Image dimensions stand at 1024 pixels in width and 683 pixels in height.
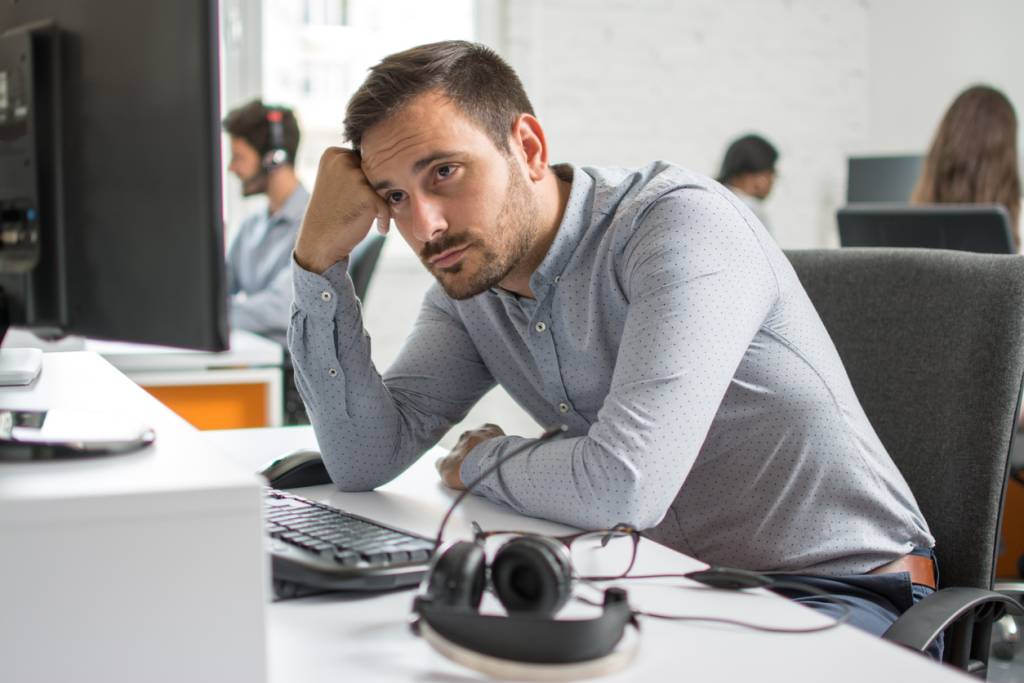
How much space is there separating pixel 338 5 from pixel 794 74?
2228 millimetres

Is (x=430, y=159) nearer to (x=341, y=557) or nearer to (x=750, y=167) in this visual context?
(x=341, y=557)

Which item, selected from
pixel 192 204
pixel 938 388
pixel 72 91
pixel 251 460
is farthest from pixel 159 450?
pixel 938 388

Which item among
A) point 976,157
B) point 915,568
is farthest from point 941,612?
point 976,157

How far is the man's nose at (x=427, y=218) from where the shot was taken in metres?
1.30

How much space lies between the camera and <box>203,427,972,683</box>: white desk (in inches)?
27.7

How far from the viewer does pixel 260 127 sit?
3.81m

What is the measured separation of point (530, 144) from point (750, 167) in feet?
12.3

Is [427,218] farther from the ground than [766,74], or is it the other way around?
Result: [766,74]

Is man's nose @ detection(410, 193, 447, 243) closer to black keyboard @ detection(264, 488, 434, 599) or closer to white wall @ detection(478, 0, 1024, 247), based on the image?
black keyboard @ detection(264, 488, 434, 599)

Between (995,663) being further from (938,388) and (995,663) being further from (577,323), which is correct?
(577,323)

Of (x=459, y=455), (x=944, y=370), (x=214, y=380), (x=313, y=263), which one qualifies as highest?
(x=313, y=263)

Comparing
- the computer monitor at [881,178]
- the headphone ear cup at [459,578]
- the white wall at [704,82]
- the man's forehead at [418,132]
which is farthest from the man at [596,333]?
the computer monitor at [881,178]

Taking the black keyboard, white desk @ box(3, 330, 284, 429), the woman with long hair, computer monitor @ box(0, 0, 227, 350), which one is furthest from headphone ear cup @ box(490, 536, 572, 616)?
the woman with long hair

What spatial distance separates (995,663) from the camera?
7.27ft
